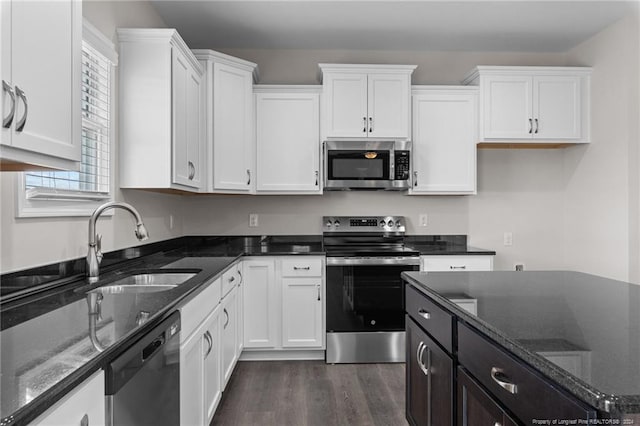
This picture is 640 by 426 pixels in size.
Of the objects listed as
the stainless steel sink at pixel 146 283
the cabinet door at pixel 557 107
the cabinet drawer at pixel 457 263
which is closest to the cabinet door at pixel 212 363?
the stainless steel sink at pixel 146 283

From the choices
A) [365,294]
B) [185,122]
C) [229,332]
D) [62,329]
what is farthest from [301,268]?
[62,329]

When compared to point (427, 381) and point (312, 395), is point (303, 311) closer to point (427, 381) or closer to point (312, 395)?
point (312, 395)

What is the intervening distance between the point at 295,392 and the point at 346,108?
7.42 ft

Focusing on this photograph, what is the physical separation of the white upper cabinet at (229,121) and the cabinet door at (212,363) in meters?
1.29

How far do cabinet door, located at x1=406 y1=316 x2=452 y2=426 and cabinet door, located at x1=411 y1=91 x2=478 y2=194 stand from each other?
1887 mm

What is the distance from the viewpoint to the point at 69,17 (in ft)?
4.42

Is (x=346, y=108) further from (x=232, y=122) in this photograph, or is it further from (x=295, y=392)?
(x=295, y=392)

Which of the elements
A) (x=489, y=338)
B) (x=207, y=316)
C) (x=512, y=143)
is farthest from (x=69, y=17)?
(x=512, y=143)

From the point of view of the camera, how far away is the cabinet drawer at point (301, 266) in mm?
3270

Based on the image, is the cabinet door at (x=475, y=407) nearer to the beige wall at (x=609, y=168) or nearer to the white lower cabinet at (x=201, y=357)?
the white lower cabinet at (x=201, y=357)

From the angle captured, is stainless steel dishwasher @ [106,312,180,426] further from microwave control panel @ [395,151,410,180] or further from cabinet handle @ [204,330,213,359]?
microwave control panel @ [395,151,410,180]

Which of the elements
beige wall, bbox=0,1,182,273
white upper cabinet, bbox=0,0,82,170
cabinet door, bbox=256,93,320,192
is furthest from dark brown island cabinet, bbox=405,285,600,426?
cabinet door, bbox=256,93,320,192

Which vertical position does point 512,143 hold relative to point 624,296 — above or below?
above

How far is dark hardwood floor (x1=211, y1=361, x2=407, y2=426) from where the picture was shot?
2404mm
